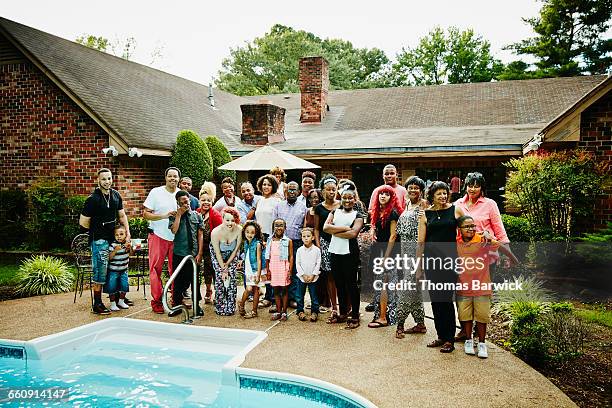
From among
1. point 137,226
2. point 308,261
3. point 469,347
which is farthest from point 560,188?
point 137,226

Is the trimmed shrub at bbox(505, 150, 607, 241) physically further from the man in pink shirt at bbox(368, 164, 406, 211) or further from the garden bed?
the man in pink shirt at bbox(368, 164, 406, 211)

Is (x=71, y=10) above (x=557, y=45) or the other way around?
the other way around

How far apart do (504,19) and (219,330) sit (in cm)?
3230

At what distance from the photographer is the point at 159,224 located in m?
6.43

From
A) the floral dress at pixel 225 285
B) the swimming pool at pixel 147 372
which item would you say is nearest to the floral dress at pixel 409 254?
the swimming pool at pixel 147 372

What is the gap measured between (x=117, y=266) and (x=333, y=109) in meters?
11.9

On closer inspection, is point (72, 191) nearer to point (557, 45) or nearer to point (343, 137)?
point (343, 137)

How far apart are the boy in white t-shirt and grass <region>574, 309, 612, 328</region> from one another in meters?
5.46

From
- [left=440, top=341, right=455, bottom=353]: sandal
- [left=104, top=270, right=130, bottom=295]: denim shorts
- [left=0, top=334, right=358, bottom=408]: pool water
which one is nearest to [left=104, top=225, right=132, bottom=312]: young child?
[left=104, top=270, right=130, bottom=295]: denim shorts

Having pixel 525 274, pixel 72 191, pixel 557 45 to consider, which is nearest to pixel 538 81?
pixel 525 274

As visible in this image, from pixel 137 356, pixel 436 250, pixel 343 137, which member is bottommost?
pixel 137 356

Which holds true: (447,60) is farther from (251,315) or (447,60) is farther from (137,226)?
(251,315)

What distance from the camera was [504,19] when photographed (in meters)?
31.2

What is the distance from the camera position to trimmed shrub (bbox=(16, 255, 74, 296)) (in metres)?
7.84
